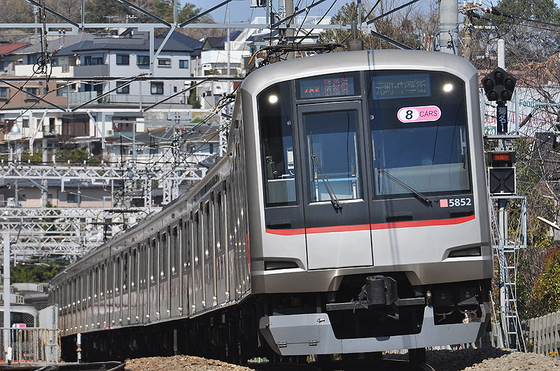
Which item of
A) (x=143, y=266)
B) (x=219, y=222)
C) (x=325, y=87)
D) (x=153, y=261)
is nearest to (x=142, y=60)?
(x=143, y=266)

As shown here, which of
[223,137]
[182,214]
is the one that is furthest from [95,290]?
[182,214]

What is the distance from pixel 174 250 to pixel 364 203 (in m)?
5.40

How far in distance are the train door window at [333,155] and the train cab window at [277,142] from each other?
18 centimetres

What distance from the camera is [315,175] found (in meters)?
8.23

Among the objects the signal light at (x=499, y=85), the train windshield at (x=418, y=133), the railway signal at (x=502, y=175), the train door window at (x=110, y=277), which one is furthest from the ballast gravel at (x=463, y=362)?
the train door window at (x=110, y=277)

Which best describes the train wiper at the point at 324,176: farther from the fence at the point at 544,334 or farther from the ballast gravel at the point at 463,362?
the fence at the point at 544,334

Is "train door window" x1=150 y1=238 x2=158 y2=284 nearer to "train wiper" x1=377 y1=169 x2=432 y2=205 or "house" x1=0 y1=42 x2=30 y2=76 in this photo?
"train wiper" x1=377 y1=169 x2=432 y2=205

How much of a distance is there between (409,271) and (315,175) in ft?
4.03

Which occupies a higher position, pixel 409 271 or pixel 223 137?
pixel 223 137

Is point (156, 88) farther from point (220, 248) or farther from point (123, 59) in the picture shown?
point (220, 248)

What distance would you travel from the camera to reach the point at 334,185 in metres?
8.26

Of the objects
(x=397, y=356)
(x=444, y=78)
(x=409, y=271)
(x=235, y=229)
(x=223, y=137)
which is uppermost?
(x=223, y=137)

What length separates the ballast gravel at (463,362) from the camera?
8633 millimetres

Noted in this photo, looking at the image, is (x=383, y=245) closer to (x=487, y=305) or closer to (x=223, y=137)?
(x=487, y=305)
